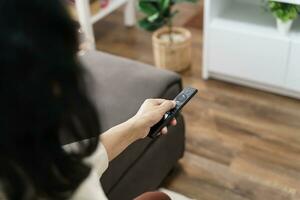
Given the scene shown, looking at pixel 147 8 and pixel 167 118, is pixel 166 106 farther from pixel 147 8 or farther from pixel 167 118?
pixel 147 8

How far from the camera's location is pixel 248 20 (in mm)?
2133

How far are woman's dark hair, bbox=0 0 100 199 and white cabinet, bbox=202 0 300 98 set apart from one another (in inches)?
60.9

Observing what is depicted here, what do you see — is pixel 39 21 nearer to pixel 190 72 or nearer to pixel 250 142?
pixel 250 142

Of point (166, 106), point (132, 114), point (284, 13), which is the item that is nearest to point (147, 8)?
point (284, 13)

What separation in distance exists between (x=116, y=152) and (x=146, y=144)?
42cm

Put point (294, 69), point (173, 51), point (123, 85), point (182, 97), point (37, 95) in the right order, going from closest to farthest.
→ point (37, 95) < point (182, 97) < point (123, 85) < point (294, 69) < point (173, 51)

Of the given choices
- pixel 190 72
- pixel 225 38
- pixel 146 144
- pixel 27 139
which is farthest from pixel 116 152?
pixel 190 72

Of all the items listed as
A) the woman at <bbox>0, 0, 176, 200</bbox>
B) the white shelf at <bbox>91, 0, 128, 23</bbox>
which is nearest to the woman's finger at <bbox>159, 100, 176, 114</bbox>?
the woman at <bbox>0, 0, 176, 200</bbox>

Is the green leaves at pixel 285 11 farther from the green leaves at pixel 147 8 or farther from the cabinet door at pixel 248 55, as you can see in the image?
the green leaves at pixel 147 8

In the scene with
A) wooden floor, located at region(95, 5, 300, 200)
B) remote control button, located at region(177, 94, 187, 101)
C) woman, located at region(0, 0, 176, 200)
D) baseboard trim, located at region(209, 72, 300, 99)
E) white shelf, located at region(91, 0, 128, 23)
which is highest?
woman, located at region(0, 0, 176, 200)

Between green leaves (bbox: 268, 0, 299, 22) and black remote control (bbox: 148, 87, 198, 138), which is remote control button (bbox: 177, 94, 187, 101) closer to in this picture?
black remote control (bbox: 148, 87, 198, 138)

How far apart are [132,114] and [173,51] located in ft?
3.02

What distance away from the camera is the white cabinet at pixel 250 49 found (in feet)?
6.52

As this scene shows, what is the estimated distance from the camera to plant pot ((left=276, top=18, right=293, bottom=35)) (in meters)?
1.96
